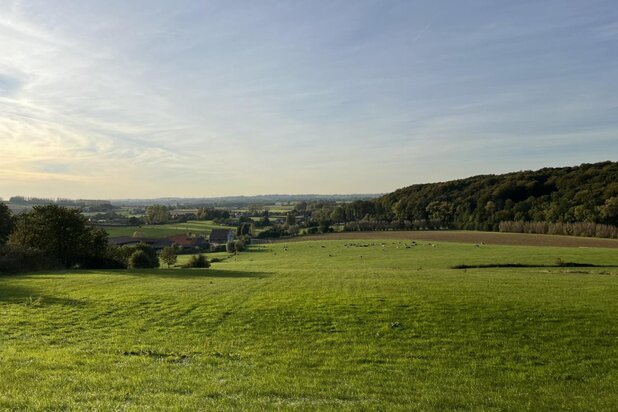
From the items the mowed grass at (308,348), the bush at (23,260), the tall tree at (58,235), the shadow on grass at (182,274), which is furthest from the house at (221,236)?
the mowed grass at (308,348)

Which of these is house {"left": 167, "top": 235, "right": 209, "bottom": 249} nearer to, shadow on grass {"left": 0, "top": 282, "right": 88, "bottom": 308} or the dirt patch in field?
the dirt patch in field

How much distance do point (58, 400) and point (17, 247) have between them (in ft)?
138

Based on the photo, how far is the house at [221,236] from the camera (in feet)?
457

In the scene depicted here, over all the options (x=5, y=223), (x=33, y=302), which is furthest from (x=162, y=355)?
(x=5, y=223)

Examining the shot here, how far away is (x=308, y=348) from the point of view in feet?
50.7

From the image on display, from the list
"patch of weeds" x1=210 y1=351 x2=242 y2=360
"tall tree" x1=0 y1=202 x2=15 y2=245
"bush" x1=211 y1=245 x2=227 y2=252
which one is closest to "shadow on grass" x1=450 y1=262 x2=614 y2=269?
"patch of weeds" x1=210 y1=351 x2=242 y2=360

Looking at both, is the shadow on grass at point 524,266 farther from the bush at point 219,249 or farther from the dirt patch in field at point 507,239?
the bush at point 219,249

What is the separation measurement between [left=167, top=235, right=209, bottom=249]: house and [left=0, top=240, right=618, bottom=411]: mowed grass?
302ft

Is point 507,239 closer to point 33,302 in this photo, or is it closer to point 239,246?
point 239,246

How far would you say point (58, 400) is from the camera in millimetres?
9195

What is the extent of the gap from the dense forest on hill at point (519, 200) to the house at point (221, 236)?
56317mm

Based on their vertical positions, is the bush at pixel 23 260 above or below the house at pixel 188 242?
above

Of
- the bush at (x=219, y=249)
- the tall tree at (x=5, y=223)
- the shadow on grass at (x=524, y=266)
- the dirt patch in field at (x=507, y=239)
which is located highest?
the tall tree at (x=5, y=223)

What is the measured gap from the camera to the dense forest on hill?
342 feet
